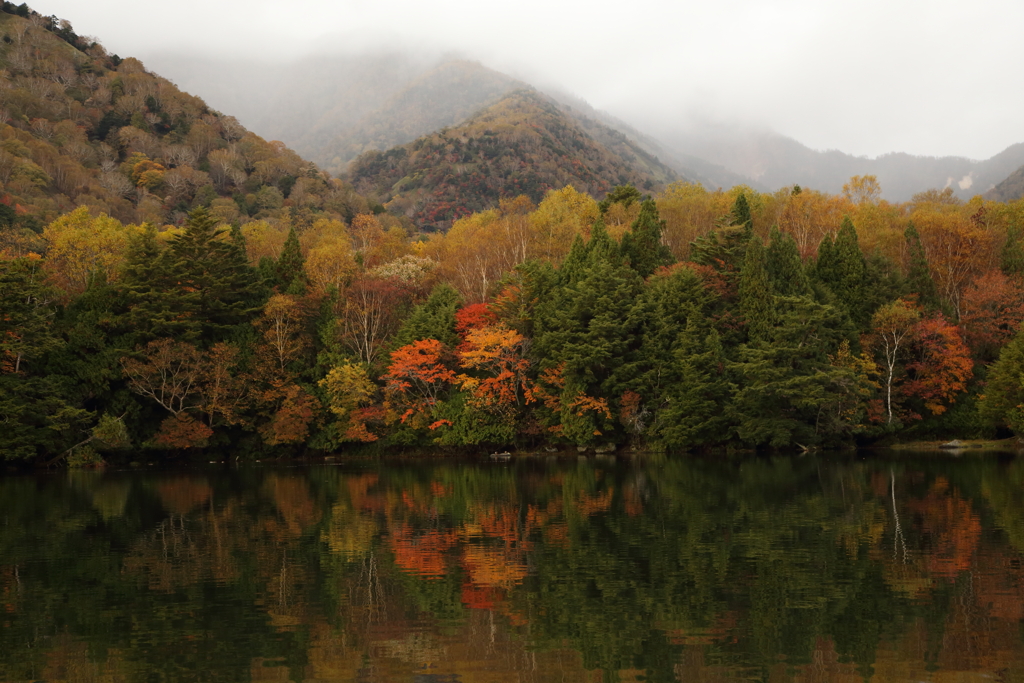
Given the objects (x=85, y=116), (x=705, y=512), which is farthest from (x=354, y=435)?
(x=85, y=116)

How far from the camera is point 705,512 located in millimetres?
17703

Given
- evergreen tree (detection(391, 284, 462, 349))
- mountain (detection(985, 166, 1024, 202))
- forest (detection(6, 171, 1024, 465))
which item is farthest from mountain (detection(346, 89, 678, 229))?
forest (detection(6, 171, 1024, 465))

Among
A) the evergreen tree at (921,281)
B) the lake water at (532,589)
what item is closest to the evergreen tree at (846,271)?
the evergreen tree at (921,281)

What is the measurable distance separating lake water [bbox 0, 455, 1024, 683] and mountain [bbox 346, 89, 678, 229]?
84.9 metres

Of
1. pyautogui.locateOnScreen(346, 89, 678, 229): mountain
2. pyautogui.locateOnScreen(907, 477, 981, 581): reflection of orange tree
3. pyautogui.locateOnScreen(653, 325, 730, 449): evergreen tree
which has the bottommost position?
pyautogui.locateOnScreen(907, 477, 981, 581): reflection of orange tree

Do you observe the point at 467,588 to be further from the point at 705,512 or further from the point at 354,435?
the point at 354,435

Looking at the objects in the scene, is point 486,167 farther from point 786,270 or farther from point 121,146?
point 786,270

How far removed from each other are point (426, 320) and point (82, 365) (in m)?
18.9

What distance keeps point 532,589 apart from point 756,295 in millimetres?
34832

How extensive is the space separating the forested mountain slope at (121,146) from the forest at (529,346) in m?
34.0

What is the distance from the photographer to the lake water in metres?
7.71

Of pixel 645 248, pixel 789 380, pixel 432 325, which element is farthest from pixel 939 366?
pixel 432 325

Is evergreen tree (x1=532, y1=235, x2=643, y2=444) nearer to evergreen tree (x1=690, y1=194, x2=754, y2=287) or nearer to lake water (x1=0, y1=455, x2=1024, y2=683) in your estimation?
evergreen tree (x1=690, y1=194, x2=754, y2=287)

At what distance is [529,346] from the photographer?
4447 cm
